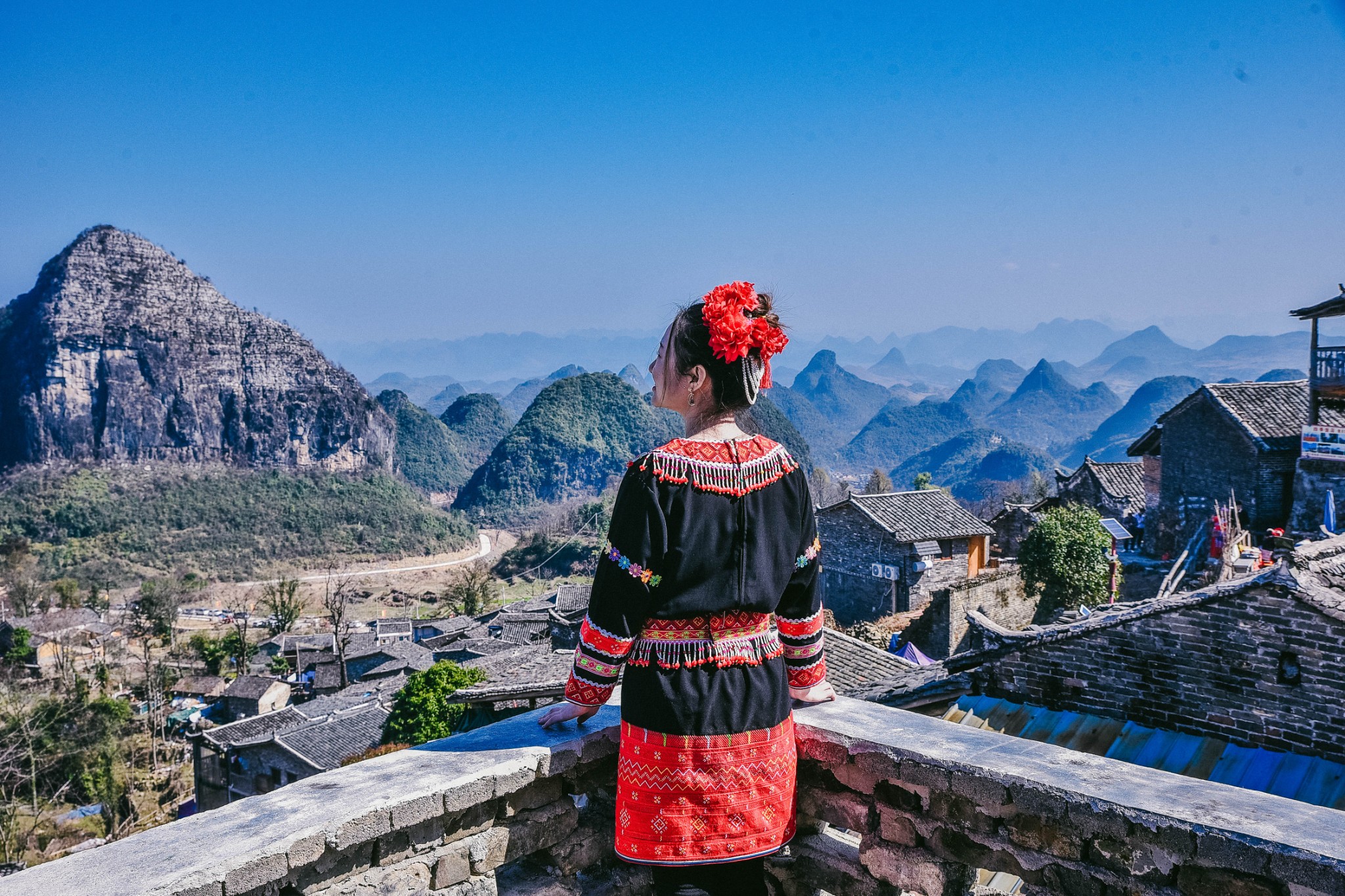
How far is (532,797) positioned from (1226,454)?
74.6 ft

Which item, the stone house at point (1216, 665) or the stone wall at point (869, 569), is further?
the stone wall at point (869, 569)

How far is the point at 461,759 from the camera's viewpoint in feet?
8.23

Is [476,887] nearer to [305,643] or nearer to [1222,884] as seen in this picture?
[1222,884]

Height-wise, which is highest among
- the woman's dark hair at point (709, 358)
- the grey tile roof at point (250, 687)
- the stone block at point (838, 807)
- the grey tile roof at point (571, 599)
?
the woman's dark hair at point (709, 358)

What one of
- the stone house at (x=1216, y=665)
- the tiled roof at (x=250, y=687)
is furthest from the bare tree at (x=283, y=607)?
the stone house at (x=1216, y=665)

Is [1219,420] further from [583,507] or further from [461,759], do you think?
[583,507]

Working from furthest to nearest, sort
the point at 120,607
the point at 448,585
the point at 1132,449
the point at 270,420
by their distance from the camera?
the point at 270,420, the point at 448,585, the point at 120,607, the point at 1132,449

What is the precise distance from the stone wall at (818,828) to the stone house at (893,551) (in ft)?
68.8

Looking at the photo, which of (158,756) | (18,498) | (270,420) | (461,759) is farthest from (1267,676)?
(270,420)

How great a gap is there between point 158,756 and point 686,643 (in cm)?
3453

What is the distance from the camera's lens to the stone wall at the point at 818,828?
6.42 feet

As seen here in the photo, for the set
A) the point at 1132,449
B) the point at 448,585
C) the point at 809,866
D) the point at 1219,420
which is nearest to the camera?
the point at 809,866

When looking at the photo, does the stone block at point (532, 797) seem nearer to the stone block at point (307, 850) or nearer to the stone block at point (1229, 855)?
the stone block at point (307, 850)

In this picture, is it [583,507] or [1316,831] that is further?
[583,507]
